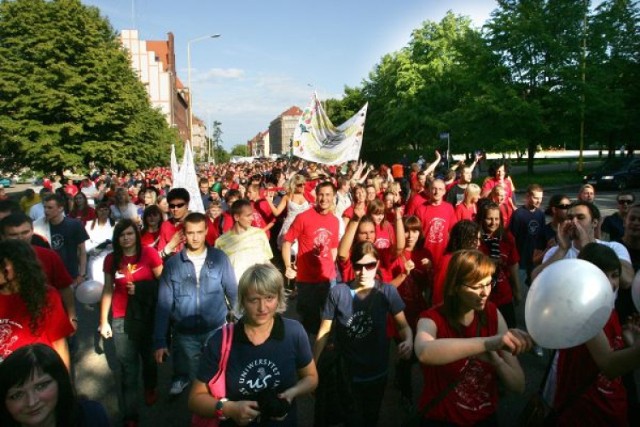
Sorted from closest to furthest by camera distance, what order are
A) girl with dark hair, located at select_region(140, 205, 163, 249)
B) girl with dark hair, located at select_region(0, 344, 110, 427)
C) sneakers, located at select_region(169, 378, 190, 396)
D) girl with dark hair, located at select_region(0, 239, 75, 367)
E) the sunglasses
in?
girl with dark hair, located at select_region(0, 344, 110, 427), girl with dark hair, located at select_region(0, 239, 75, 367), the sunglasses, sneakers, located at select_region(169, 378, 190, 396), girl with dark hair, located at select_region(140, 205, 163, 249)

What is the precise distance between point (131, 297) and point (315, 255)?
190 cm

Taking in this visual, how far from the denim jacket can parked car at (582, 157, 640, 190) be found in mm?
23447

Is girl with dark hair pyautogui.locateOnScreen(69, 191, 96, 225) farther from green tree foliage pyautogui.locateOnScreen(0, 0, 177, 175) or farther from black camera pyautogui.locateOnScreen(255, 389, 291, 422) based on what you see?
green tree foliage pyautogui.locateOnScreen(0, 0, 177, 175)

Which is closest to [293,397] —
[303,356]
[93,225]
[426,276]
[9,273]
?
[303,356]

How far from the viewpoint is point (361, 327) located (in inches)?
130

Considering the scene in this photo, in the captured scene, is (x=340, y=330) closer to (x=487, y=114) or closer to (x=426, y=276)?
(x=426, y=276)

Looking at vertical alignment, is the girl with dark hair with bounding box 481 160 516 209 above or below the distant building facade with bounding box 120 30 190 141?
below

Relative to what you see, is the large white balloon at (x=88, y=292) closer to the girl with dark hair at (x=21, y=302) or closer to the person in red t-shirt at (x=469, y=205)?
the girl with dark hair at (x=21, y=302)

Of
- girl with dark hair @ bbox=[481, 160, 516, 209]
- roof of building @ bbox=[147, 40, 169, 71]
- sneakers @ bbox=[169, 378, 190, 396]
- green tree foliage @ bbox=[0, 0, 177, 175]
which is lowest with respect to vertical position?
sneakers @ bbox=[169, 378, 190, 396]

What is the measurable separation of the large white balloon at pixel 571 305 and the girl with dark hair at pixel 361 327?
141cm

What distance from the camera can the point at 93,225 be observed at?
7.45 m

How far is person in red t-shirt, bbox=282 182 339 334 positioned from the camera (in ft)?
16.8

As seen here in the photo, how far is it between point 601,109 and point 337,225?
77.4ft

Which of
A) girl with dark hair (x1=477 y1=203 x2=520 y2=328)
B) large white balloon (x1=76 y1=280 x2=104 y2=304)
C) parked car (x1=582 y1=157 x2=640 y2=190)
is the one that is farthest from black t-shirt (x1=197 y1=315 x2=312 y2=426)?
parked car (x1=582 y1=157 x2=640 y2=190)
